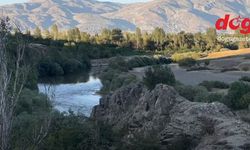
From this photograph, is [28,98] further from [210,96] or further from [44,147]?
[44,147]

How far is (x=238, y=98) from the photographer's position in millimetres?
31172

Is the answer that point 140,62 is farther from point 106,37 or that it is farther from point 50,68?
point 106,37

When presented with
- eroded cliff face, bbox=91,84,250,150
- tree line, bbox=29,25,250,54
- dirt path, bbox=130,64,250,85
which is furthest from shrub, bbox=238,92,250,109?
tree line, bbox=29,25,250,54

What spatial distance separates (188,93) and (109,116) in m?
12.4

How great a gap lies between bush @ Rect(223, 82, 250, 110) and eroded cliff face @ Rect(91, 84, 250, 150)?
30.9ft

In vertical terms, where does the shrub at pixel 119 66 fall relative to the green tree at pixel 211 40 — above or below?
below

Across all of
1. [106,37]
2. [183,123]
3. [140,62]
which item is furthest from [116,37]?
[183,123]

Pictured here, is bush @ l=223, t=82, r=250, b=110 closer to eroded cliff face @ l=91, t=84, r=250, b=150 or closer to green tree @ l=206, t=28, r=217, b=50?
eroded cliff face @ l=91, t=84, r=250, b=150

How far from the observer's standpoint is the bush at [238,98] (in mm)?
29891

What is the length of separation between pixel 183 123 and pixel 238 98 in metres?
14.7

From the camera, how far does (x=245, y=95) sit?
1208 inches

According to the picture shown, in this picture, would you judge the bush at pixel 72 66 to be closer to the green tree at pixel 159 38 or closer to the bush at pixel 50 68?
the bush at pixel 50 68

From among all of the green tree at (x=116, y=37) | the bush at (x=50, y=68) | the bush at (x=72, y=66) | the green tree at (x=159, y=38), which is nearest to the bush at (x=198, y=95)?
the bush at (x=50, y=68)

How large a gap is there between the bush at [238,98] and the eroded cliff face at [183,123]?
9.43m
